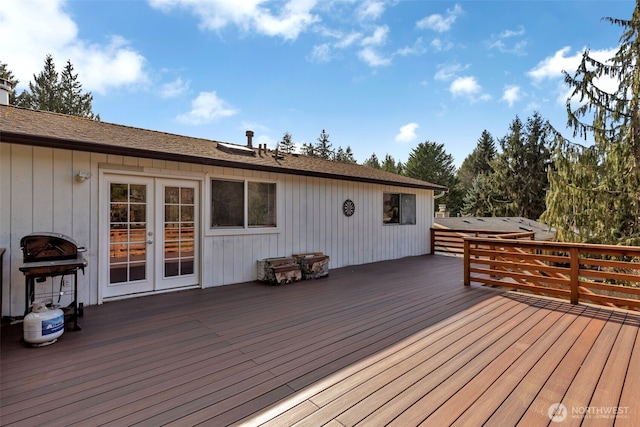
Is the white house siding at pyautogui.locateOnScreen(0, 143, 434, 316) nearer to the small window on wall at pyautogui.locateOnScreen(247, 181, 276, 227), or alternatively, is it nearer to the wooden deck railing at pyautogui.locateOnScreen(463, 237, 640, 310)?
the small window on wall at pyautogui.locateOnScreen(247, 181, 276, 227)

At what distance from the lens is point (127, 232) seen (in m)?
4.43

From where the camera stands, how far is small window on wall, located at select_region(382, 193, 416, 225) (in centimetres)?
833

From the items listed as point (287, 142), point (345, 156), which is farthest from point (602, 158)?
point (287, 142)

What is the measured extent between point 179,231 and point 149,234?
441mm

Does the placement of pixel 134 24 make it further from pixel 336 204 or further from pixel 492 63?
pixel 492 63

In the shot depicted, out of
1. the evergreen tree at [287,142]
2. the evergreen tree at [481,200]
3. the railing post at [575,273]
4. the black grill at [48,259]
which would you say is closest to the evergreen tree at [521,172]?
the evergreen tree at [481,200]

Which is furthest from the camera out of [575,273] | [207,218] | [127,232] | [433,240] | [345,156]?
[345,156]

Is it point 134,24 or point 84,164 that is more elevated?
point 134,24

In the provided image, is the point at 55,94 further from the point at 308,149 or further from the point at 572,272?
the point at 572,272

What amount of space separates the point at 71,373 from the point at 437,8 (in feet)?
30.5

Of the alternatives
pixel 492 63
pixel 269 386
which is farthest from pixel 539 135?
pixel 269 386

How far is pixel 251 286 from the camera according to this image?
17.3ft

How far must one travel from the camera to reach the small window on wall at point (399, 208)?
8330mm

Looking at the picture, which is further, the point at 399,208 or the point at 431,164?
the point at 431,164
